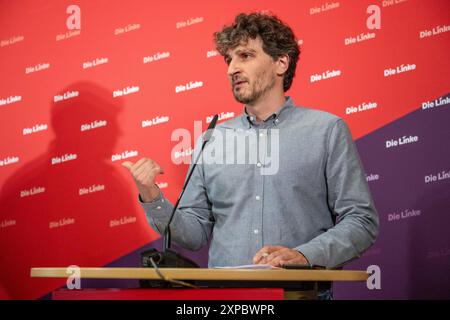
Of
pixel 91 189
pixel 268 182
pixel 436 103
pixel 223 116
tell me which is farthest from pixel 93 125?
pixel 436 103

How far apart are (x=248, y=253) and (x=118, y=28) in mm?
2031

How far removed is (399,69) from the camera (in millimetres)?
3654

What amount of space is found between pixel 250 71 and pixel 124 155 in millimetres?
1279

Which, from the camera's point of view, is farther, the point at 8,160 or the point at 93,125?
the point at 8,160

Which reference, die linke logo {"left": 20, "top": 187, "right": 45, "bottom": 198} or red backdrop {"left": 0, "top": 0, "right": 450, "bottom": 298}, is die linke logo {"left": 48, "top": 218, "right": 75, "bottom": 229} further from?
die linke logo {"left": 20, "top": 187, "right": 45, "bottom": 198}

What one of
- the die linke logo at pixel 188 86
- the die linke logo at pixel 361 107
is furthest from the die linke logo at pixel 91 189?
the die linke logo at pixel 361 107

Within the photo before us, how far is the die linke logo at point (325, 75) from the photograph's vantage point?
12.2 ft

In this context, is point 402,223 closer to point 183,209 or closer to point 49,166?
point 183,209

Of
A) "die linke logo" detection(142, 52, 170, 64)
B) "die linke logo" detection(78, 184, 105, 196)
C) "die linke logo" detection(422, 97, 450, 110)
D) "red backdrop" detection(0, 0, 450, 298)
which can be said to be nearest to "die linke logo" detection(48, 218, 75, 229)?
"red backdrop" detection(0, 0, 450, 298)

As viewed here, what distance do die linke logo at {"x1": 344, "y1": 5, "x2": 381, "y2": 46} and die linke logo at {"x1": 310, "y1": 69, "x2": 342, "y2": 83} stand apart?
0.18 m

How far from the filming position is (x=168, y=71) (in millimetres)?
3932

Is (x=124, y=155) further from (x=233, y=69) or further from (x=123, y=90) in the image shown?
(x=233, y=69)

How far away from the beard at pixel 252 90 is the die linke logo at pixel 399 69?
1.02 m

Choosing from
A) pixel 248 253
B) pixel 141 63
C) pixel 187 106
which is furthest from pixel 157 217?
pixel 141 63
